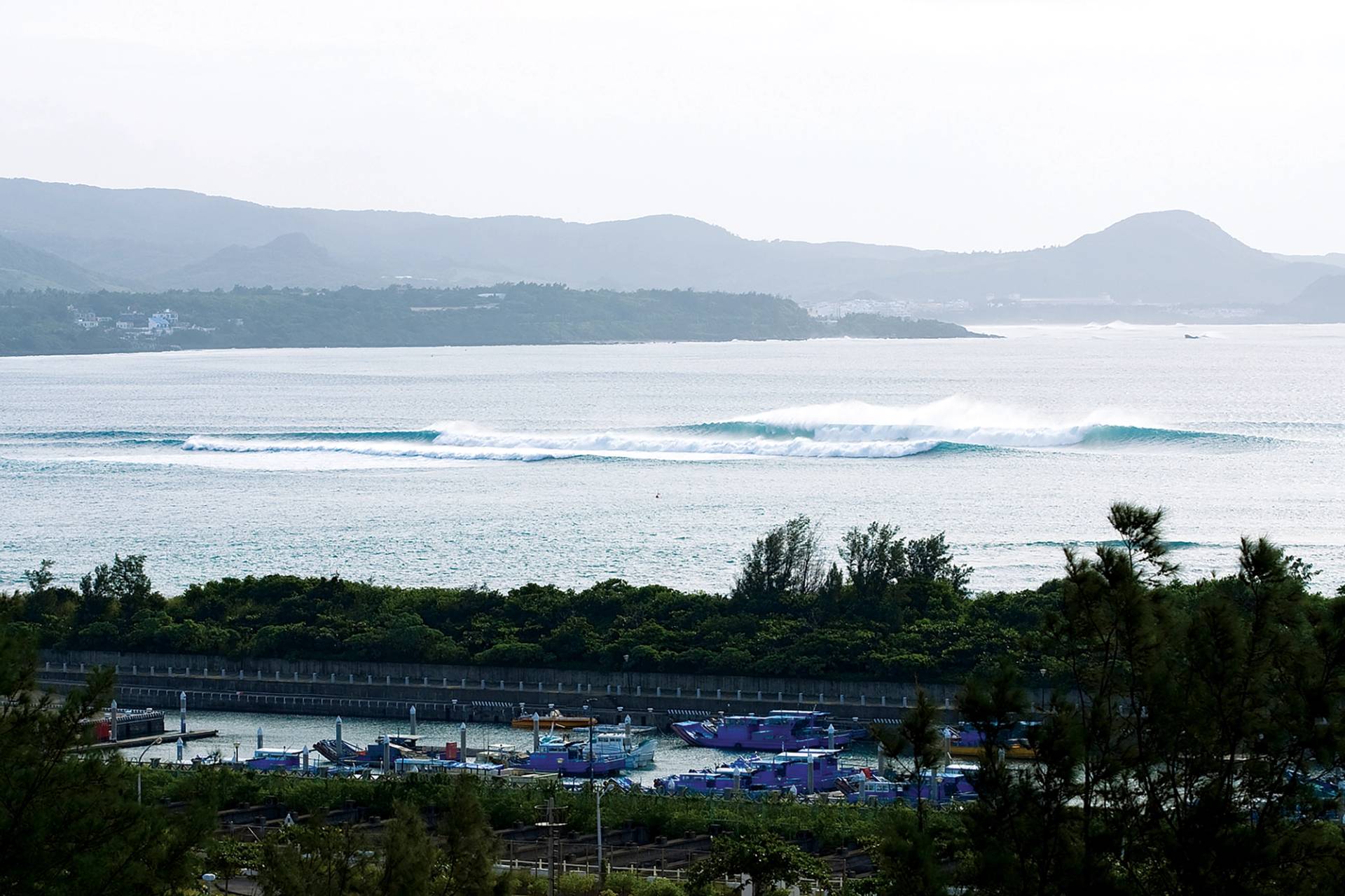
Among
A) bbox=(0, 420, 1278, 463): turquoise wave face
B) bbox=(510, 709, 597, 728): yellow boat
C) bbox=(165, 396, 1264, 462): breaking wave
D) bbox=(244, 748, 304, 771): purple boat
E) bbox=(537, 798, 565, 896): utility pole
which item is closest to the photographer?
bbox=(537, 798, 565, 896): utility pole

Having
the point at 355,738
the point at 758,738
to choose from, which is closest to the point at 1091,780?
the point at 758,738

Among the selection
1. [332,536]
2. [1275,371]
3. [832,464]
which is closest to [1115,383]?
[1275,371]

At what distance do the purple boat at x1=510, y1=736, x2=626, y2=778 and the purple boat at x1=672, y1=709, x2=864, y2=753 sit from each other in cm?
239

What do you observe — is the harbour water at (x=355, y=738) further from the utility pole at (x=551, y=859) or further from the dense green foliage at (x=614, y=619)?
the utility pole at (x=551, y=859)

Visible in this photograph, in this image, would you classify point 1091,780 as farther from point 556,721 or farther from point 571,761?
point 556,721

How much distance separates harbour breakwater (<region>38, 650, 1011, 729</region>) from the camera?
3131 centimetres

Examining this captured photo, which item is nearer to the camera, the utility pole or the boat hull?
the utility pole

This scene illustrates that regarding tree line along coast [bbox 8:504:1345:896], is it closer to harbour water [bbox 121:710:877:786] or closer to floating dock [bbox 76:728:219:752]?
harbour water [bbox 121:710:877:786]

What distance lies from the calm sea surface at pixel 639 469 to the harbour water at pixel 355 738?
12.0 metres

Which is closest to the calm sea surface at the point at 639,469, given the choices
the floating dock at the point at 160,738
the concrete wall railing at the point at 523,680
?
the concrete wall railing at the point at 523,680

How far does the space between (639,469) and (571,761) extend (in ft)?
168

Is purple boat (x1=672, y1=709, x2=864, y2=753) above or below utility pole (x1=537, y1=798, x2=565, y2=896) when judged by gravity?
below

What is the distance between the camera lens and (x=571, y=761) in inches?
1089

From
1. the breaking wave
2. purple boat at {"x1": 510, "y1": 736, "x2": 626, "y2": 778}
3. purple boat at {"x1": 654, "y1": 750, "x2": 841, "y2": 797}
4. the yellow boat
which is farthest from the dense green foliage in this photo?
the breaking wave
